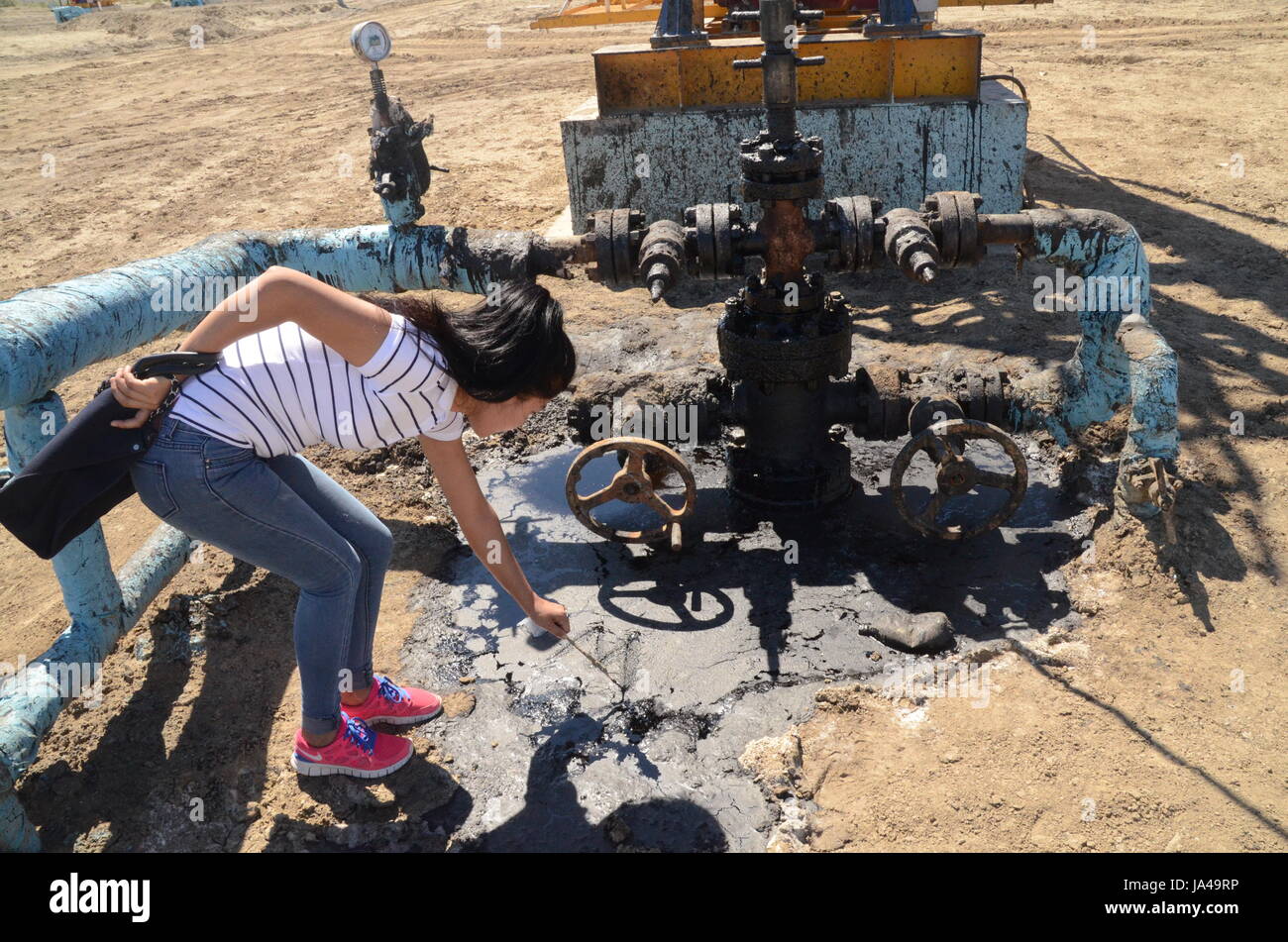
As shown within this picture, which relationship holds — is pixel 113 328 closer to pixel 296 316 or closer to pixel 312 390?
pixel 312 390

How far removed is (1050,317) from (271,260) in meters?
3.53

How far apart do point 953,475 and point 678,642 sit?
102 cm

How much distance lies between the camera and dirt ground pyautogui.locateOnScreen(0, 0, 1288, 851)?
2463 millimetres

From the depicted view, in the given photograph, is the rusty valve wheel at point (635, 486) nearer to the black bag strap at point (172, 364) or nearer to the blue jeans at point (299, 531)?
the blue jeans at point (299, 531)

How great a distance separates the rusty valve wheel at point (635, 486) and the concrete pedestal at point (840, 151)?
2777 millimetres

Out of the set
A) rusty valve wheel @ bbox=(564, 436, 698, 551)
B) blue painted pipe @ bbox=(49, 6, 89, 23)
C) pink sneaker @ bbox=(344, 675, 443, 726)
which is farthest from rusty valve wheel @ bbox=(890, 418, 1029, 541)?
blue painted pipe @ bbox=(49, 6, 89, 23)

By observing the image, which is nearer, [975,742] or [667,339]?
[975,742]

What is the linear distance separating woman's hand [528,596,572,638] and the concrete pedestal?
367 cm

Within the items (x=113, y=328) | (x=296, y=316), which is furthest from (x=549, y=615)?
(x=113, y=328)

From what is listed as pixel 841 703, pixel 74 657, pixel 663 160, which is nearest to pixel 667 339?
pixel 663 160

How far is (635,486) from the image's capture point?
11.0 ft

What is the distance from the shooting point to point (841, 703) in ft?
9.10

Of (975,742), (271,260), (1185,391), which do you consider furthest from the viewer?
(1185,391)

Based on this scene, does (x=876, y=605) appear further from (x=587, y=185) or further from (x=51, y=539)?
(x=587, y=185)
